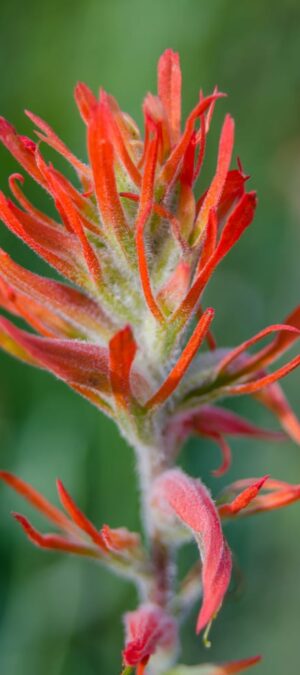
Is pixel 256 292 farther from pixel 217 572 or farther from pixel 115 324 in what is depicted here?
pixel 217 572

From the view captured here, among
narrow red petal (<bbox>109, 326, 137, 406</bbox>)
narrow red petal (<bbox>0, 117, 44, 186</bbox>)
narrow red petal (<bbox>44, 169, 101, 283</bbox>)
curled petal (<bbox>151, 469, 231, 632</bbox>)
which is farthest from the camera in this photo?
narrow red petal (<bbox>0, 117, 44, 186</bbox>)

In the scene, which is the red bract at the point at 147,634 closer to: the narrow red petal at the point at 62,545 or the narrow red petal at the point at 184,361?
the narrow red petal at the point at 62,545

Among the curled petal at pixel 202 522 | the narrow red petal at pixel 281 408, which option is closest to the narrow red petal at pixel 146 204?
the curled petal at pixel 202 522

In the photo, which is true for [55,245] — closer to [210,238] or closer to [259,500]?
[210,238]

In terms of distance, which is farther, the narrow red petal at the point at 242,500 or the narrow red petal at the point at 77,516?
the narrow red petal at the point at 77,516

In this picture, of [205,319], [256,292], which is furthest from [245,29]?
[205,319]

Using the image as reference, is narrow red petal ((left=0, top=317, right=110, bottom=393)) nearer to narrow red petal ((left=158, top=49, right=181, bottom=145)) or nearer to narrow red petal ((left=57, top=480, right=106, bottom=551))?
narrow red petal ((left=57, top=480, right=106, bottom=551))

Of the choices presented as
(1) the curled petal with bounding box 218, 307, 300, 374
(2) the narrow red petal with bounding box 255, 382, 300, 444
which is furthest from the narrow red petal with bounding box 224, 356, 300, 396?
(2) the narrow red petal with bounding box 255, 382, 300, 444

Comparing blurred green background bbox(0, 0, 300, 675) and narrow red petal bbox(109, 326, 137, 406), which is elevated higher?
narrow red petal bbox(109, 326, 137, 406)
